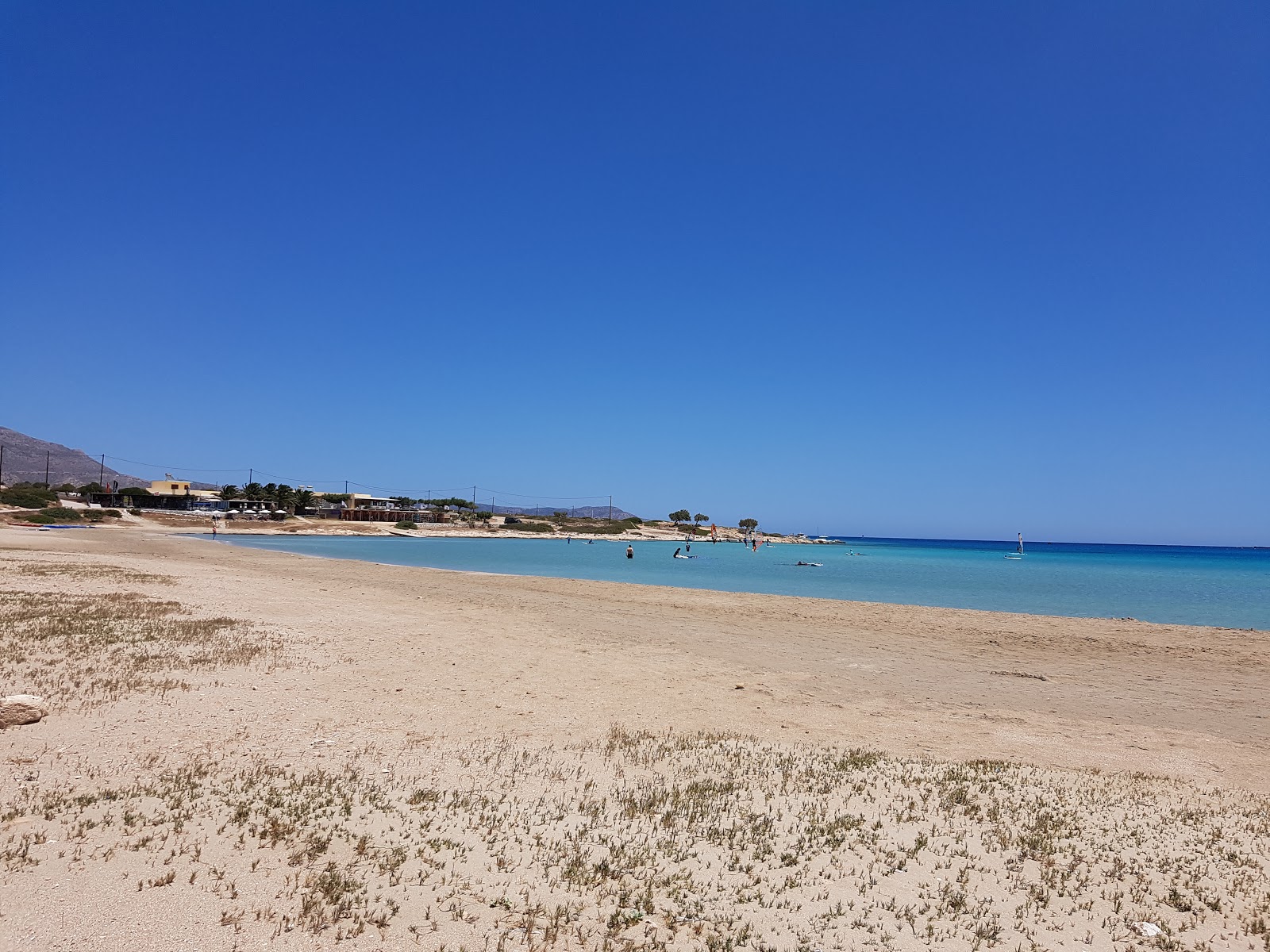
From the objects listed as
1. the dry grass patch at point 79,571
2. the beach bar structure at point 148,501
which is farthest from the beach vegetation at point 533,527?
the dry grass patch at point 79,571

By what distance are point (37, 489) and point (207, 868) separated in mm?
142016

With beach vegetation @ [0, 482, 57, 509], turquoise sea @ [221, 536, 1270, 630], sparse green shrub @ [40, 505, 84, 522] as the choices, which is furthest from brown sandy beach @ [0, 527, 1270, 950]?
beach vegetation @ [0, 482, 57, 509]

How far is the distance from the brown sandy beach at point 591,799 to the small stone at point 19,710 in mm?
114

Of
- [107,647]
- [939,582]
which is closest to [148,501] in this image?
[939,582]

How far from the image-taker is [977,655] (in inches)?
806

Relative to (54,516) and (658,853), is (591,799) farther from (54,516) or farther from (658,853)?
(54,516)

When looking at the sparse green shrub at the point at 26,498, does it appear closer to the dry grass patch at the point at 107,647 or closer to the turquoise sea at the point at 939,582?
the turquoise sea at the point at 939,582

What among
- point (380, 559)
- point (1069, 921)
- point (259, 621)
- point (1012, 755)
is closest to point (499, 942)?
point (1069, 921)

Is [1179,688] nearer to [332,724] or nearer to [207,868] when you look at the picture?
[332,724]

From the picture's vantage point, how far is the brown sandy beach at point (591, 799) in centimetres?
516

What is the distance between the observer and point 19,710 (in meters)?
8.47

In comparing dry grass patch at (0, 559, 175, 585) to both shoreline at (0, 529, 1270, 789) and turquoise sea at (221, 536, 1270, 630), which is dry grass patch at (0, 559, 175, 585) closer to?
shoreline at (0, 529, 1270, 789)

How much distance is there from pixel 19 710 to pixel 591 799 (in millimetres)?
6833

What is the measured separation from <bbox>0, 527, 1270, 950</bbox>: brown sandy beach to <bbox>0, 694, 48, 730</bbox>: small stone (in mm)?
114
